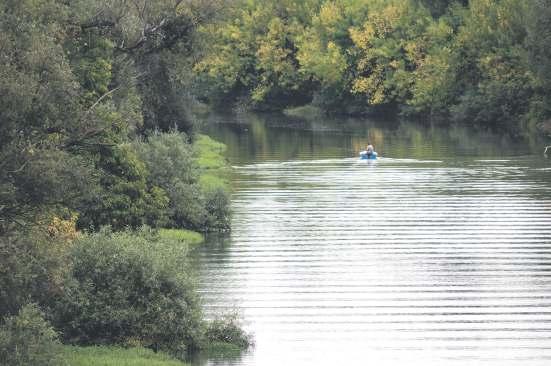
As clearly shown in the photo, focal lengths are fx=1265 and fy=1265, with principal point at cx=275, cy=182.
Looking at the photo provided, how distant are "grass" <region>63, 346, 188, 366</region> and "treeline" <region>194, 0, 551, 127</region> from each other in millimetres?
44081

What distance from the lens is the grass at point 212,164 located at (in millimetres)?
42875

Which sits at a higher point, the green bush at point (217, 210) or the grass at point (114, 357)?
the green bush at point (217, 210)

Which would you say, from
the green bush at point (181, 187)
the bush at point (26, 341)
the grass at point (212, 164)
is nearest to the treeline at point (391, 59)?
the grass at point (212, 164)

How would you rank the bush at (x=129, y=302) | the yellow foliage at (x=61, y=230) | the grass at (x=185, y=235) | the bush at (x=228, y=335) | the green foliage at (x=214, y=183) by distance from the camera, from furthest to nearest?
the green foliage at (x=214, y=183) < the grass at (x=185, y=235) < the bush at (x=228, y=335) < the bush at (x=129, y=302) < the yellow foliage at (x=61, y=230)

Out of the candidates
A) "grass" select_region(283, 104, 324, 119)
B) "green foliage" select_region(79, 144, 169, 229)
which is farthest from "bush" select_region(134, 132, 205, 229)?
"grass" select_region(283, 104, 324, 119)

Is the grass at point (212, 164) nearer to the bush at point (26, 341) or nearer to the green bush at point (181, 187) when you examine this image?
the green bush at point (181, 187)

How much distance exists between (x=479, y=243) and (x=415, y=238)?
5.69ft

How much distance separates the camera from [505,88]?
7656 centimetres

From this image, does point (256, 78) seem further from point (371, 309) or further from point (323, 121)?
point (371, 309)

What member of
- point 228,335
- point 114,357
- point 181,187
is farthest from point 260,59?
point 114,357

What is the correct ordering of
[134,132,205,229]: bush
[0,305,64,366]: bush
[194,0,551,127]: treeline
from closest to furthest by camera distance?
[0,305,64,366]: bush → [134,132,205,229]: bush → [194,0,551,127]: treeline

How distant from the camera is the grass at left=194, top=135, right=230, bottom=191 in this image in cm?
4288

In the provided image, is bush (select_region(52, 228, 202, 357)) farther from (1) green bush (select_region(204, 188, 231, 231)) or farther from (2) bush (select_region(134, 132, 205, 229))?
(1) green bush (select_region(204, 188, 231, 231))

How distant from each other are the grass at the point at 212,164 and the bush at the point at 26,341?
2285cm
